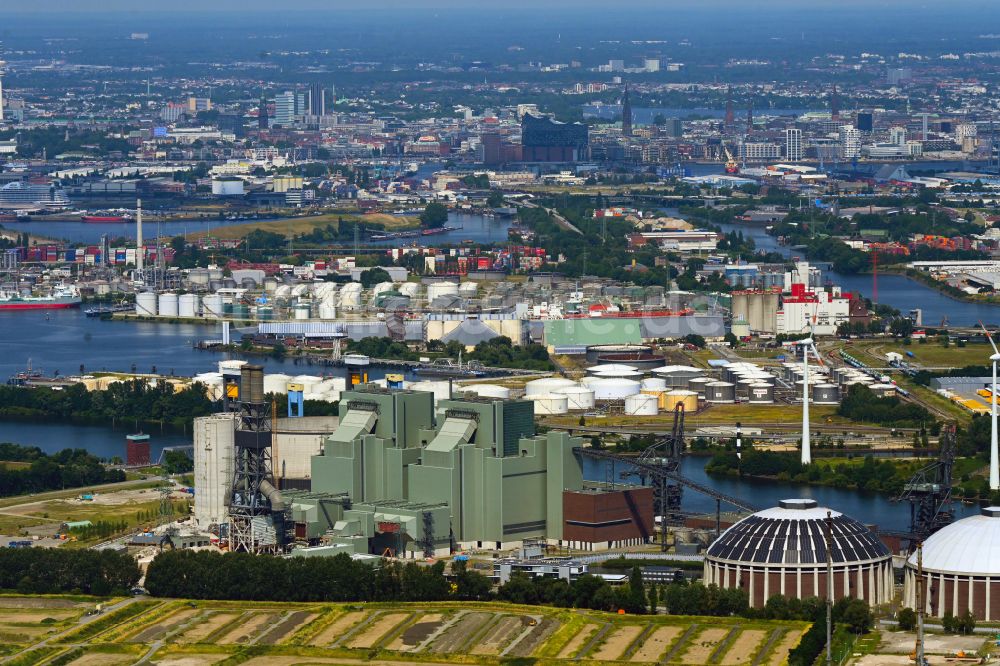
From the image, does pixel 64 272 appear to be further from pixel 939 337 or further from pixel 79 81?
pixel 79 81

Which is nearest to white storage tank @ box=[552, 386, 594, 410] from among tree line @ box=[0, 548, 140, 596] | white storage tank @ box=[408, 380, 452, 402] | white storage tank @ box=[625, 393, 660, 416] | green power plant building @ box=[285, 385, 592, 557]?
white storage tank @ box=[625, 393, 660, 416]

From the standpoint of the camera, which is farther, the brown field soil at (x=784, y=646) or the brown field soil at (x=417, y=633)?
the brown field soil at (x=417, y=633)

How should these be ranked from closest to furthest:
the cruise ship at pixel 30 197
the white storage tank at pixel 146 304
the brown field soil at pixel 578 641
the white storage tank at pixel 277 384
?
the brown field soil at pixel 578 641 → the white storage tank at pixel 277 384 → the white storage tank at pixel 146 304 → the cruise ship at pixel 30 197

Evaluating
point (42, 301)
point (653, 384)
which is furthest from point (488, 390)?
point (42, 301)

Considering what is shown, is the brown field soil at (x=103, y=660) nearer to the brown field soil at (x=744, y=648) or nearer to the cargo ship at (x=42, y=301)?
the brown field soil at (x=744, y=648)

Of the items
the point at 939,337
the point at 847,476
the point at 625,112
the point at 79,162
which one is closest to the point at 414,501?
the point at 847,476

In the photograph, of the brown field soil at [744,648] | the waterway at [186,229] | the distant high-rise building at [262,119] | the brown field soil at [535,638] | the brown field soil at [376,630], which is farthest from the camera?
the distant high-rise building at [262,119]

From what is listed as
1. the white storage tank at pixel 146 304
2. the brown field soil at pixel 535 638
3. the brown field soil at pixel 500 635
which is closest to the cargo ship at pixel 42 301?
Result: the white storage tank at pixel 146 304

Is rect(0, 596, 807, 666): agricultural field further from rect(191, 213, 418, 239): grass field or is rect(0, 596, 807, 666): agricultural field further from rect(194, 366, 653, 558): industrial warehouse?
rect(191, 213, 418, 239): grass field
